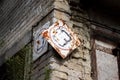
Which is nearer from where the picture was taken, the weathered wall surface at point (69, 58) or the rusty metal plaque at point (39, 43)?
the weathered wall surface at point (69, 58)

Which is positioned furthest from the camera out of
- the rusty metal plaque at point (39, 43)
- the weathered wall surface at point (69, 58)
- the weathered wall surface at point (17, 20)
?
the weathered wall surface at point (17, 20)

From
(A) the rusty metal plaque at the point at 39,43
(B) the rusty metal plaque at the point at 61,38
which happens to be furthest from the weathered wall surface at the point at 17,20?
(B) the rusty metal plaque at the point at 61,38

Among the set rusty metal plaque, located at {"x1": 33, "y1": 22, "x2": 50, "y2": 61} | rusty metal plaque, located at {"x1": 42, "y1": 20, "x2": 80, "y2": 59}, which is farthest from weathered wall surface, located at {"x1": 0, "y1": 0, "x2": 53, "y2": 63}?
rusty metal plaque, located at {"x1": 42, "y1": 20, "x2": 80, "y2": 59}

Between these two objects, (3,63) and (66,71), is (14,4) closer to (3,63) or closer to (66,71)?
(3,63)

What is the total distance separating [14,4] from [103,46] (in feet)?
6.47

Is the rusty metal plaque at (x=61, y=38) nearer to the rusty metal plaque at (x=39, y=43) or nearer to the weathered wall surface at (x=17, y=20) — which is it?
the rusty metal plaque at (x=39, y=43)

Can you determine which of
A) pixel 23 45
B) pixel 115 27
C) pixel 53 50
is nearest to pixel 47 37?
pixel 53 50

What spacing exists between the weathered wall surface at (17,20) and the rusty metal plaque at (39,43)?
0.71ft

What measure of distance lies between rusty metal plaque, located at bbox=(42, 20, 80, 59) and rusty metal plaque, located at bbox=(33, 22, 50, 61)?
16 centimetres

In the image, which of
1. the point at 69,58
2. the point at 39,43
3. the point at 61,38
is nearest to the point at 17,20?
the point at 39,43

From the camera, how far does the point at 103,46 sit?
551 centimetres

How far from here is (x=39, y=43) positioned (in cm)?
521

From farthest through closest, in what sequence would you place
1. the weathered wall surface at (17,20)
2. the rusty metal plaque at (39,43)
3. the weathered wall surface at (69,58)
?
1. the weathered wall surface at (17,20)
2. the rusty metal plaque at (39,43)
3. the weathered wall surface at (69,58)

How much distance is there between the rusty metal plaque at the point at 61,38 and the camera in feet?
16.1
